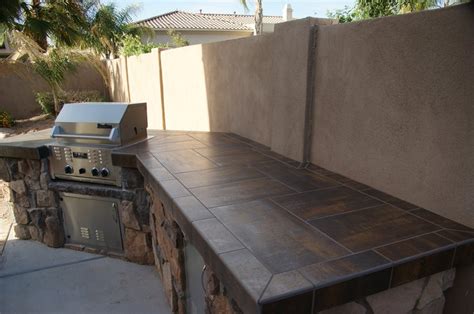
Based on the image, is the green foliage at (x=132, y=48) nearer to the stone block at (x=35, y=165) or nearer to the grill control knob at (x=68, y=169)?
the stone block at (x=35, y=165)

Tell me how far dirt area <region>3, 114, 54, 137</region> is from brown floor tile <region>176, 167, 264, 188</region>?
7.12 meters

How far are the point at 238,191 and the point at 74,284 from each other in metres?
2.39

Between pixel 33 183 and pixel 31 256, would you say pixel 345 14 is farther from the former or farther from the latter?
pixel 31 256

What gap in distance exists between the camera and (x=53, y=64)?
8.93 m

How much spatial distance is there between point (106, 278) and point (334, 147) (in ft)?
9.27

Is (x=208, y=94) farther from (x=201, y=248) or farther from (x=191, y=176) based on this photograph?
(x=201, y=248)

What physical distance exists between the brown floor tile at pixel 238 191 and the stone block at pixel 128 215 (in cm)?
165

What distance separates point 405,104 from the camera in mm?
2250

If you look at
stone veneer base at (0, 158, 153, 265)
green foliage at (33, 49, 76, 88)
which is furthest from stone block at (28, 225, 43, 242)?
green foliage at (33, 49, 76, 88)

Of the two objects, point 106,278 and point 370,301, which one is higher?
point 370,301

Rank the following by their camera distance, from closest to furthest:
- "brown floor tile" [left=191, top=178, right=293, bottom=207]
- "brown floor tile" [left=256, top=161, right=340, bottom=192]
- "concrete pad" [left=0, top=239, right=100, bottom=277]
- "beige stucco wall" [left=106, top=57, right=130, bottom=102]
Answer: "brown floor tile" [left=191, top=178, right=293, bottom=207], "brown floor tile" [left=256, top=161, right=340, bottom=192], "concrete pad" [left=0, top=239, right=100, bottom=277], "beige stucco wall" [left=106, top=57, right=130, bottom=102]

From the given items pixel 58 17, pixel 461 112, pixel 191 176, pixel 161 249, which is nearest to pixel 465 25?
pixel 461 112

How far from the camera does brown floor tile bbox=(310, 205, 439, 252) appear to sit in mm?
1837

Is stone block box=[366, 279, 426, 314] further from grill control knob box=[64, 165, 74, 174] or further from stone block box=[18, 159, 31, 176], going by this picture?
stone block box=[18, 159, 31, 176]
